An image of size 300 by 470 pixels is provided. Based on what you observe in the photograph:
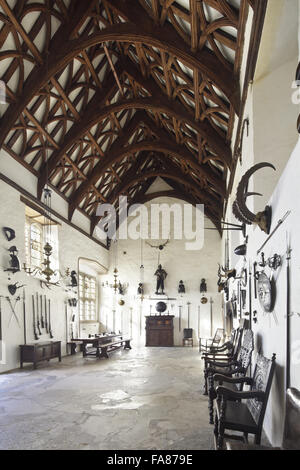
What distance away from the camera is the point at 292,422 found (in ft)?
6.63

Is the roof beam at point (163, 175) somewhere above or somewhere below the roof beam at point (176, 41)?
below

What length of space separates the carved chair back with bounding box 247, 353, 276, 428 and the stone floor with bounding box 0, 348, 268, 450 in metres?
0.85

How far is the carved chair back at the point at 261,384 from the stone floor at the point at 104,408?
850 mm

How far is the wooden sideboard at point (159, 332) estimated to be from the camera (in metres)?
14.1

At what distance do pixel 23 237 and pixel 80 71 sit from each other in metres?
4.06

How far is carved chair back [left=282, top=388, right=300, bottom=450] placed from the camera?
1.95m

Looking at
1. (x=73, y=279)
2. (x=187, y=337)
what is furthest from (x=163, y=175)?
(x=187, y=337)

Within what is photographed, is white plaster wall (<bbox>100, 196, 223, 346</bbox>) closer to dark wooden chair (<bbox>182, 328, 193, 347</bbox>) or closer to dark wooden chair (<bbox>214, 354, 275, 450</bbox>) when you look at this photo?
dark wooden chair (<bbox>182, 328, 193, 347</bbox>)

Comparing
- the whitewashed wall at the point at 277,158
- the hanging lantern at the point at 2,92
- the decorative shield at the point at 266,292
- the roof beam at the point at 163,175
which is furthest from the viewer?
the roof beam at the point at 163,175

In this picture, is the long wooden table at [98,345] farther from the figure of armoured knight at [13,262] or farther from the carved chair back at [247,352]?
the carved chair back at [247,352]

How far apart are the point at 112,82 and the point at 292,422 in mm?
9166

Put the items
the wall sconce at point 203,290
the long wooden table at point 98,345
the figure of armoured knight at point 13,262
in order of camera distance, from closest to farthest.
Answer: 1. the figure of armoured knight at point 13,262
2. the long wooden table at point 98,345
3. the wall sconce at point 203,290

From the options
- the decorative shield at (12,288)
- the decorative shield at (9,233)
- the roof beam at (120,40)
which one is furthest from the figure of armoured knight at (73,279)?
the roof beam at (120,40)

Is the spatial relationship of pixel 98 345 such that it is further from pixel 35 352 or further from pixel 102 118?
pixel 102 118
